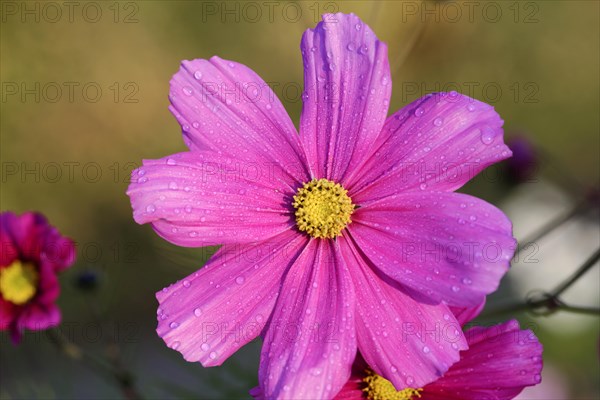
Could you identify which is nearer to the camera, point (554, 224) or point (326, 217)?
point (326, 217)

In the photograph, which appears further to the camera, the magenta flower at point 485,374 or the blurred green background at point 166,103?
the blurred green background at point 166,103

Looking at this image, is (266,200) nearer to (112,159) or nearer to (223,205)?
(223,205)

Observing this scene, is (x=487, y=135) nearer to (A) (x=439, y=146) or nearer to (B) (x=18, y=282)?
(A) (x=439, y=146)

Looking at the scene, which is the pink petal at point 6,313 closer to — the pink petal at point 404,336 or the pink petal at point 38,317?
the pink petal at point 38,317

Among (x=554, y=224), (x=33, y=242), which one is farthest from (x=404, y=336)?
(x=33, y=242)

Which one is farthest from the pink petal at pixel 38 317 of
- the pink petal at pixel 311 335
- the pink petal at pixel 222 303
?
the pink petal at pixel 311 335

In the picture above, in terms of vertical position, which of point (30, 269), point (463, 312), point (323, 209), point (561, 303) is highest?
point (323, 209)

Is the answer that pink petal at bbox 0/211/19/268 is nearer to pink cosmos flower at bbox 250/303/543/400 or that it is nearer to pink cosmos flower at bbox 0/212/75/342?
pink cosmos flower at bbox 0/212/75/342
